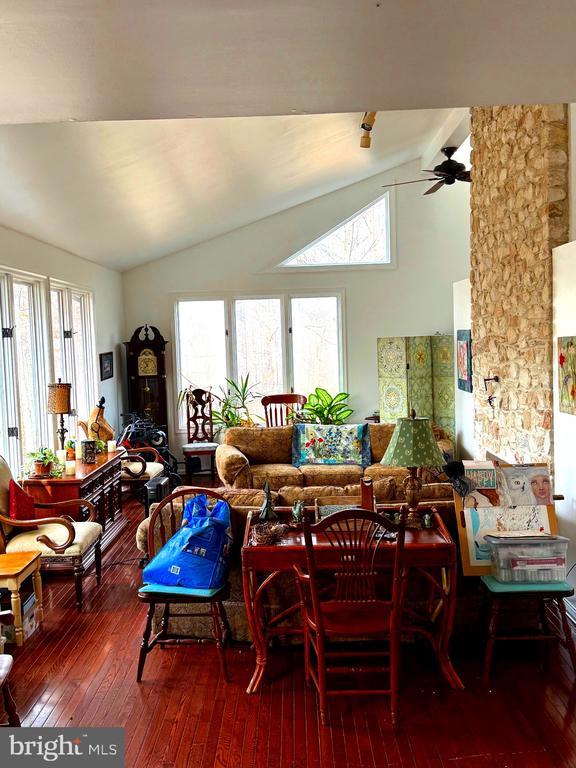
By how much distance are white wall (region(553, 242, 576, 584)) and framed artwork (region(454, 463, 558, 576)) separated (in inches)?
14.9

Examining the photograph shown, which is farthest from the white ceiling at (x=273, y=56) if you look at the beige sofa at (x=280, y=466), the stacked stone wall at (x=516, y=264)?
the beige sofa at (x=280, y=466)

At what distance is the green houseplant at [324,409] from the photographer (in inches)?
366

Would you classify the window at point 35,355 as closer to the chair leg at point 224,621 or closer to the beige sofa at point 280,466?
the beige sofa at point 280,466

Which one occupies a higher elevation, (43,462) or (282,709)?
(43,462)

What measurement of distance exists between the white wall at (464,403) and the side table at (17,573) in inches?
177

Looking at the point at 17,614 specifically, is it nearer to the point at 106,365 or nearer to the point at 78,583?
the point at 78,583

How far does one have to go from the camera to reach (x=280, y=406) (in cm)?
938

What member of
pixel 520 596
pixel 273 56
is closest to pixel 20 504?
pixel 520 596

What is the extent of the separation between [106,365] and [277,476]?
3068 mm

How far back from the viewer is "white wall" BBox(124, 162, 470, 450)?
9.62 metres

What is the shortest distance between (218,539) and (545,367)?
2.54 meters

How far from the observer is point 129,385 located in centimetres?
934

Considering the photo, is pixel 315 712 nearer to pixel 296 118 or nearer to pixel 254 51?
pixel 254 51

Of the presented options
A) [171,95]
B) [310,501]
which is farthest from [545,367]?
[171,95]
